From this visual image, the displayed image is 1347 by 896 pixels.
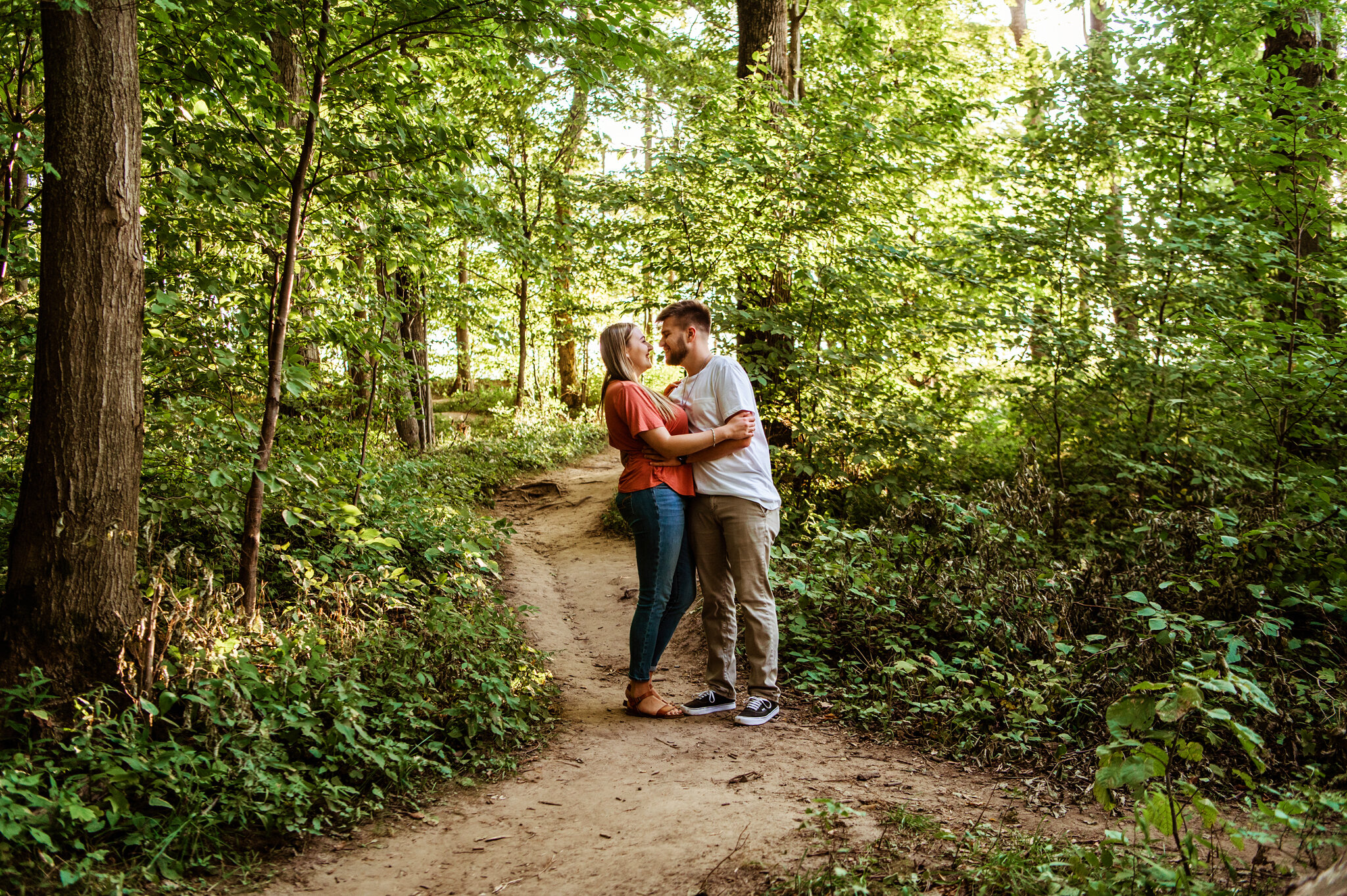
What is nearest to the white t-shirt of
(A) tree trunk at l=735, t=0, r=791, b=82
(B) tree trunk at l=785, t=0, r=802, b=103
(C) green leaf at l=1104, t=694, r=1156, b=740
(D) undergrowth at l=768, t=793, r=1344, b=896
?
(D) undergrowth at l=768, t=793, r=1344, b=896

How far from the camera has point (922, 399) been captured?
26.7 ft

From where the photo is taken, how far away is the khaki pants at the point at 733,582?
14.7ft

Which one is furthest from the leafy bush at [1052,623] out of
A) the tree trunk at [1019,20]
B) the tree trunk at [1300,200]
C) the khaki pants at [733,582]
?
the tree trunk at [1019,20]

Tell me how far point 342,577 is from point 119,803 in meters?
2.62

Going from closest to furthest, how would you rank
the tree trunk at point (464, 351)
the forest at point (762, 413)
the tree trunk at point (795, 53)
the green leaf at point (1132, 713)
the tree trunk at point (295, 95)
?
1. the green leaf at point (1132, 713)
2. the forest at point (762, 413)
3. the tree trunk at point (295, 95)
4. the tree trunk at point (795, 53)
5. the tree trunk at point (464, 351)

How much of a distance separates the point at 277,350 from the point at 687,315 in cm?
253

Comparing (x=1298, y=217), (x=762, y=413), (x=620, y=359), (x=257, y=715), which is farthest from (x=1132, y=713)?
(x=1298, y=217)

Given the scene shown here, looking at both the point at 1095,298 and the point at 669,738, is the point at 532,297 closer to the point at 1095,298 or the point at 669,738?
the point at 1095,298

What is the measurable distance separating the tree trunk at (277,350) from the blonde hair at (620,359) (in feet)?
6.16

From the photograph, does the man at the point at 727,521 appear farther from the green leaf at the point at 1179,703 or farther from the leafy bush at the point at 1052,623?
the green leaf at the point at 1179,703

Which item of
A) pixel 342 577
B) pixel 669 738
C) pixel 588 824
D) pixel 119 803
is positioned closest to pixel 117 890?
pixel 119 803

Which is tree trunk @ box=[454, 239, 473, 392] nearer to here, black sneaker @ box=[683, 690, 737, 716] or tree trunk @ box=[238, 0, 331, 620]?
tree trunk @ box=[238, 0, 331, 620]

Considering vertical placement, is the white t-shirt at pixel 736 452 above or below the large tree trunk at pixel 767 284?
below

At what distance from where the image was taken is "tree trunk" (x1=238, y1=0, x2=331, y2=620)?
14.9ft
